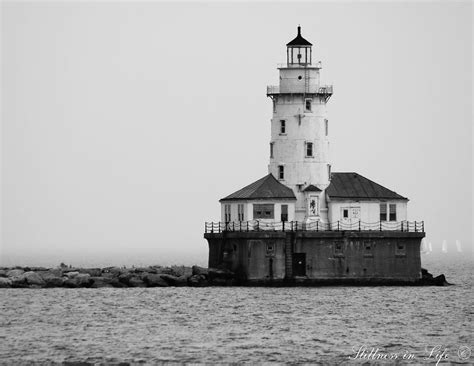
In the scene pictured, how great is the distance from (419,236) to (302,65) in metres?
11.4

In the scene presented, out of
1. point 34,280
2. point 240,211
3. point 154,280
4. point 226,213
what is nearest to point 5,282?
point 34,280

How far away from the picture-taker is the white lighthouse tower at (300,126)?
3031 inches

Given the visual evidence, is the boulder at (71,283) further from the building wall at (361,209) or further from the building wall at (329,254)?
the building wall at (361,209)

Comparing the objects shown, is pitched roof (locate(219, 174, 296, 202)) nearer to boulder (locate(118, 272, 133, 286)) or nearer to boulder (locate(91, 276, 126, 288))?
boulder (locate(118, 272, 133, 286))

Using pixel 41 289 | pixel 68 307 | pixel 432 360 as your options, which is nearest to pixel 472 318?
pixel 432 360

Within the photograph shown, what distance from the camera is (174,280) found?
245ft

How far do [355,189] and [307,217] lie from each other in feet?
10.3

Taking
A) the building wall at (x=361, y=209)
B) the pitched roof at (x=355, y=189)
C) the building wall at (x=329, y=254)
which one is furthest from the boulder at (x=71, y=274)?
the pitched roof at (x=355, y=189)

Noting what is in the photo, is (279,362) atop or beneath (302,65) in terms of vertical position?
beneath

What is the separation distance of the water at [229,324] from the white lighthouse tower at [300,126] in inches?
288

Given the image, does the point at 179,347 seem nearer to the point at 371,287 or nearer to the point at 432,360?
the point at 432,360

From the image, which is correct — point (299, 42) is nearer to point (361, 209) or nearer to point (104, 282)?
point (361, 209)

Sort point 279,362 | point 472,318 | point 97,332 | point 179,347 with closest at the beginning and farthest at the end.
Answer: point 279,362 → point 179,347 → point 97,332 → point 472,318

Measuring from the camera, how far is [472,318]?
59.7 m
